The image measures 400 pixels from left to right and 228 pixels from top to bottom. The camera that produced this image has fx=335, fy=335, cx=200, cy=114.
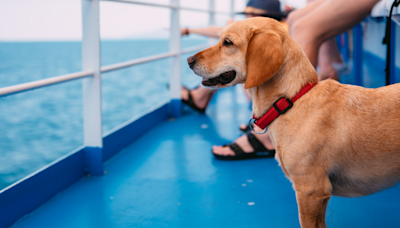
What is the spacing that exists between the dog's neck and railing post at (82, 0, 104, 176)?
81cm

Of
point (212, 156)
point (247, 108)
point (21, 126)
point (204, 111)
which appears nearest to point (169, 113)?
point (204, 111)

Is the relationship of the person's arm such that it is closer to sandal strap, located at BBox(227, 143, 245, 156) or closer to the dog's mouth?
sandal strap, located at BBox(227, 143, 245, 156)

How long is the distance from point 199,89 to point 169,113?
11.4 inches

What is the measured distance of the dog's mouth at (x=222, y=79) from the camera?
102cm

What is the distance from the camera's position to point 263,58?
2.94 feet

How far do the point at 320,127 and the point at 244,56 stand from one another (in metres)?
0.29

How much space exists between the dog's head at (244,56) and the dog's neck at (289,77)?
1.7 inches

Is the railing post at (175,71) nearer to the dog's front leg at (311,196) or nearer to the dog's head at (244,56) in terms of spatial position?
the dog's head at (244,56)

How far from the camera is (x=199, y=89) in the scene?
8.28 feet

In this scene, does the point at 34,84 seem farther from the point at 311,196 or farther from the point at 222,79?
the point at 311,196

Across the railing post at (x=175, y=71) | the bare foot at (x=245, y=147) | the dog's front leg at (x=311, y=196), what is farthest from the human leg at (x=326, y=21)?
the railing post at (x=175, y=71)

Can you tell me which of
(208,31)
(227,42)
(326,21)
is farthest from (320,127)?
(208,31)

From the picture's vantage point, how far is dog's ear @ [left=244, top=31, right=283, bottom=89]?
0.89m

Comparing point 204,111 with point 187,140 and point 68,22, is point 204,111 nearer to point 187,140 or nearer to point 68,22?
point 187,140
